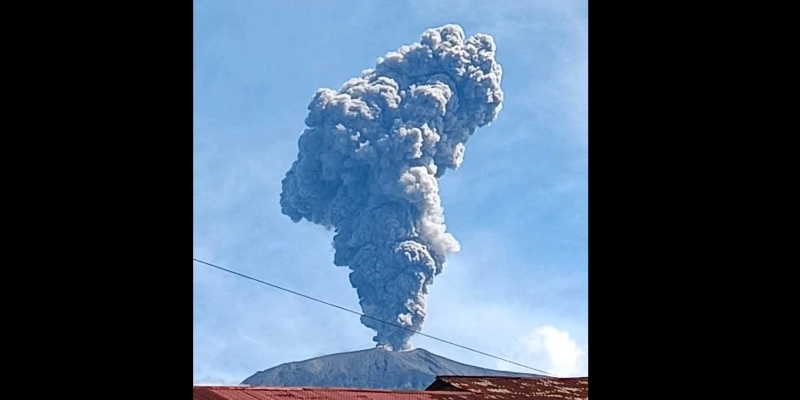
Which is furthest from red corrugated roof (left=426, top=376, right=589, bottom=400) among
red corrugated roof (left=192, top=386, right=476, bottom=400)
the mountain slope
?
the mountain slope

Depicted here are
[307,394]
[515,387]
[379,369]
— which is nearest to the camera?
[307,394]

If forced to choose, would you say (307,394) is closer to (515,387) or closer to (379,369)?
(515,387)

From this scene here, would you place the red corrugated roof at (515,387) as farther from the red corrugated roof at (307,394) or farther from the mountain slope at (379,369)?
the mountain slope at (379,369)

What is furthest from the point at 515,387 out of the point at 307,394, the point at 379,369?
the point at 379,369

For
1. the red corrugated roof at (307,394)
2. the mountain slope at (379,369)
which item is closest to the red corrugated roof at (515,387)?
the red corrugated roof at (307,394)

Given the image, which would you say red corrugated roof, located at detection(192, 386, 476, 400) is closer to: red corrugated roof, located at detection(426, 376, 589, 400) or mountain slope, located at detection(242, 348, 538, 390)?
red corrugated roof, located at detection(426, 376, 589, 400)
